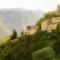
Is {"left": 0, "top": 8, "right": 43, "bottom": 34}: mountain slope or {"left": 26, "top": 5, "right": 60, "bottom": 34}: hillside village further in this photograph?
{"left": 0, "top": 8, "right": 43, "bottom": 34}: mountain slope

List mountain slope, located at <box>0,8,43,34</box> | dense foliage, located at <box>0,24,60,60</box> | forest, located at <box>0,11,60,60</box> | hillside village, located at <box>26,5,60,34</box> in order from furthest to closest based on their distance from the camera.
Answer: mountain slope, located at <box>0,8,43,34</box>, hillside village, located at <box>26,5,60,34</box>, dense foliage, located at <box>0,24,60,60</box>, forest, located at <box>0,11,60,60</box>

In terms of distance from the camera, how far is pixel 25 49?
2556cm

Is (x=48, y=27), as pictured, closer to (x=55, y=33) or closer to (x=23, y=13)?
(x=55, y=33)

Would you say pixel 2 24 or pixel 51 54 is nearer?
pixel 51 54

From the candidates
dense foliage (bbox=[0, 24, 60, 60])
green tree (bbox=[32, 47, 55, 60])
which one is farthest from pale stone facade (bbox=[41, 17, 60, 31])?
green tree (bbox=[32, 47, 55, 60])

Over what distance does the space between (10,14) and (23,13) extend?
700 centimetres

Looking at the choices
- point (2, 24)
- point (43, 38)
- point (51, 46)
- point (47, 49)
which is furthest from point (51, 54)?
Answer: point (2, 24)

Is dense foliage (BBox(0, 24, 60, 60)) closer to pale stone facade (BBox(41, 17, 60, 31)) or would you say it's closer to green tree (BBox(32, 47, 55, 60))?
green tree (BBox(32, 47, 55, 60))

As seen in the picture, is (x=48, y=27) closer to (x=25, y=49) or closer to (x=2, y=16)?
(x=25, y=49)

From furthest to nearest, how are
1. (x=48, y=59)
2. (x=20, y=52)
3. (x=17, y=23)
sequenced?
(x=17, y=23), (x=20, y=52), (x=48, y=59)

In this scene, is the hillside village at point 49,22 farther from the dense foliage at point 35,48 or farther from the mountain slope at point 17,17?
the mountain slope at point 17,17

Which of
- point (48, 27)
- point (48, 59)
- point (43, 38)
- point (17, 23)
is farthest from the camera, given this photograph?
point (17, 23)

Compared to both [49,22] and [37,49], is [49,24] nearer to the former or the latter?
[49,22]

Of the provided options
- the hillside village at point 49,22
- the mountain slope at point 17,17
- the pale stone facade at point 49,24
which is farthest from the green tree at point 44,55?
the mountain slope at point 17,17
